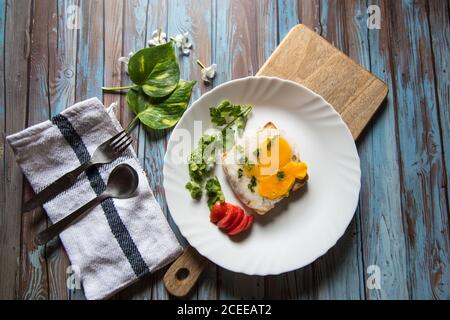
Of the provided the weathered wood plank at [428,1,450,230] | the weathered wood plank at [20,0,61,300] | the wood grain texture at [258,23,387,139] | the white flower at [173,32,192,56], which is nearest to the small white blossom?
the white flower at [173,32,192,56]

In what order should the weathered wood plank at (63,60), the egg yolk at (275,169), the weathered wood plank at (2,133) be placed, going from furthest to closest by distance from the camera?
the weathered wood plank at (63,60), the weathered wood plank at (2,133), the egg yolk at (275,169)

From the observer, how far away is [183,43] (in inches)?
73.7

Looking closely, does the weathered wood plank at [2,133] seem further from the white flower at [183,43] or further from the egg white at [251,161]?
the egg white at [251,161]

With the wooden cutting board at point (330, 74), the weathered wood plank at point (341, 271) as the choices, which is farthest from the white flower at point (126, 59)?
the weathered wood plank at point (341, 271)

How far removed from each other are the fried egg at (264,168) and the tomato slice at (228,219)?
66 mm

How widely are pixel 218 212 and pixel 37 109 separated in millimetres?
875

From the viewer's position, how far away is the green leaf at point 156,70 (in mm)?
1776

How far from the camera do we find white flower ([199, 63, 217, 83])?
72.6 inches

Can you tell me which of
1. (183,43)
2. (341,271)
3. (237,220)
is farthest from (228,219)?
(183,43)

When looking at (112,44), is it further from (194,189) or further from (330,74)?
(330,74)

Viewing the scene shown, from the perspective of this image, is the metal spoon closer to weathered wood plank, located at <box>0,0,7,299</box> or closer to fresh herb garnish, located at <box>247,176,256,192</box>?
weathered wood plank, located at <box>0,0,7,299</box>

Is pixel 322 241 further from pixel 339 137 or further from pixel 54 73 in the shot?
pixel 54 73

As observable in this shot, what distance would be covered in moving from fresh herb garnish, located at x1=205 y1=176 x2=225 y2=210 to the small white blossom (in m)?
0.43

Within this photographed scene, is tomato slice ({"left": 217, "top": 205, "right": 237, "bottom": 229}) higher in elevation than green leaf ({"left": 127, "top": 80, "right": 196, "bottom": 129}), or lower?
lower
